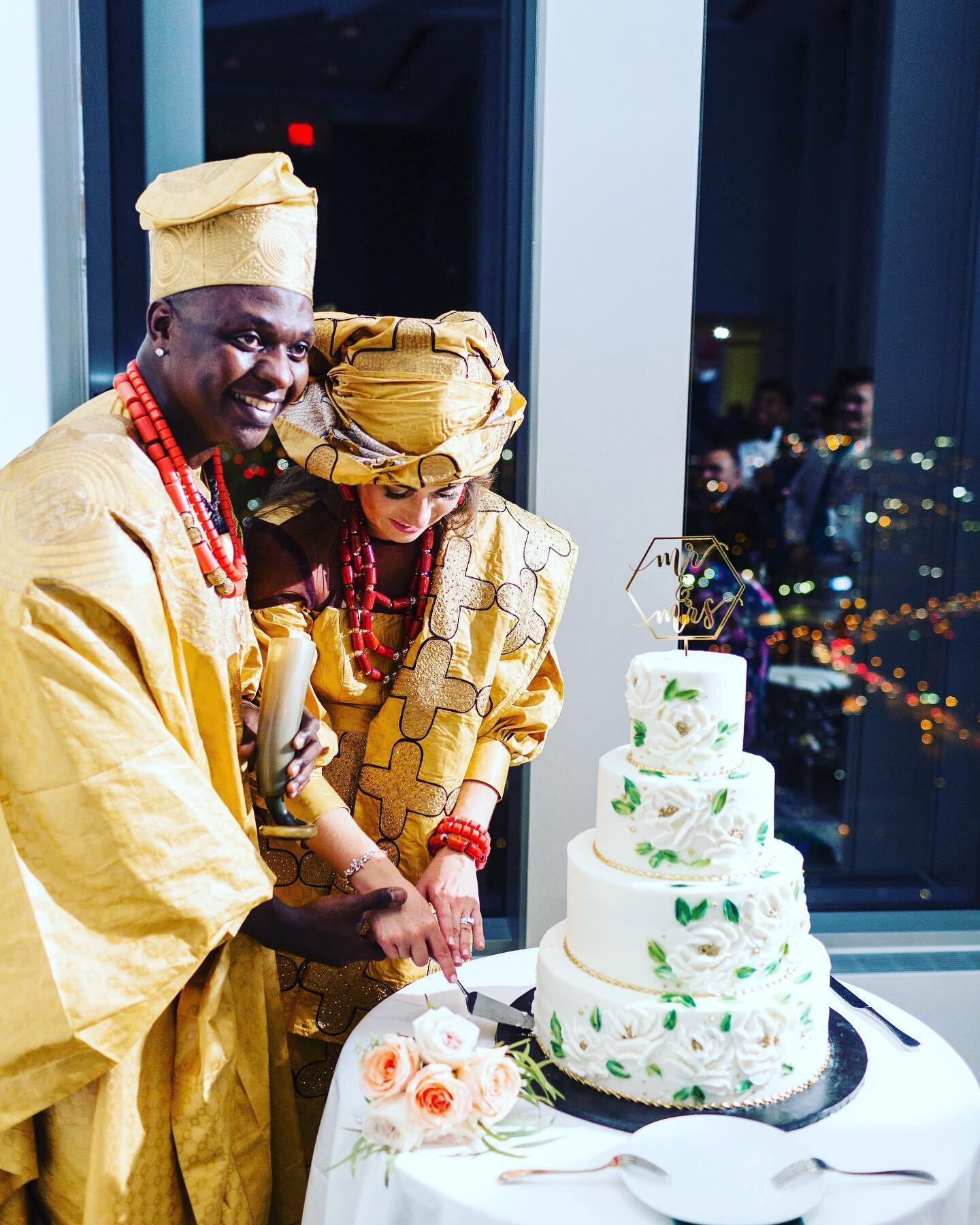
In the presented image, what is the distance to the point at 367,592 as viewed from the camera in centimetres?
182

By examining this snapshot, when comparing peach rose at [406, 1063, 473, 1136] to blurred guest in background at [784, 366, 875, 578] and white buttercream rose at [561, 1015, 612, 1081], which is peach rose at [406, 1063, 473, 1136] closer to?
white buttercream rose at [561, 1015, 612, 1081]

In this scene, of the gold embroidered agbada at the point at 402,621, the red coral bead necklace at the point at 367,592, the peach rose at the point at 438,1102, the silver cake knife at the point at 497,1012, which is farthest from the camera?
the red coral bead necklace at the point at 367,592

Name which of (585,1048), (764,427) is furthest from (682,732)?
(764,427)

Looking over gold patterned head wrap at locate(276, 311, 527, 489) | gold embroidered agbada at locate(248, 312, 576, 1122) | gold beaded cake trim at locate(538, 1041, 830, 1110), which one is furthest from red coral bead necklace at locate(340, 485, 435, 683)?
gold beaded cake trim at locate(538, 1041, 830, 1110)

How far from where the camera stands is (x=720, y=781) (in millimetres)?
1382

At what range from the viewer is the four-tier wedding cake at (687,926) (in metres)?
1.35

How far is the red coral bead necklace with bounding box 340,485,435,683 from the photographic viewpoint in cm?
181

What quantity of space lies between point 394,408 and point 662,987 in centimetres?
91

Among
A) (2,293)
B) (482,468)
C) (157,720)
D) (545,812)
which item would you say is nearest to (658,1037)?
(157,720)

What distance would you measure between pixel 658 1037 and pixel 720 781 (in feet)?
1.08

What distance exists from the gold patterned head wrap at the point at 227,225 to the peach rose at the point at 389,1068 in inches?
37.9

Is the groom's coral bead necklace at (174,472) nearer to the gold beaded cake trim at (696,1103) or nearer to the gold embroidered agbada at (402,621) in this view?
the gold embroidered agbada at (402,621)

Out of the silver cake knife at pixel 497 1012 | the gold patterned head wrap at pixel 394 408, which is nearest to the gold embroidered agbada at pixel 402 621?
the gold patterned head wrap at pixel 394 408

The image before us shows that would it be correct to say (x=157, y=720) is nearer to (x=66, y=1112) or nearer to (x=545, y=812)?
(x=66, y=1112)
